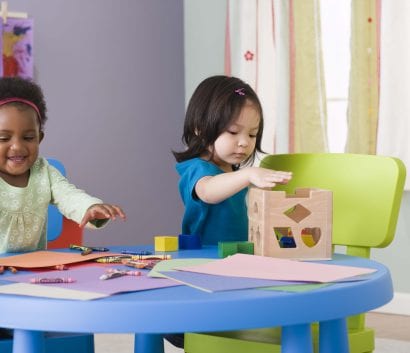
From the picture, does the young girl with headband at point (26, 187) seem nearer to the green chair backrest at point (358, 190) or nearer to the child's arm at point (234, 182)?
the child's arm at point (234, 182)

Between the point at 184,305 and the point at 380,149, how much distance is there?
9.01 ft

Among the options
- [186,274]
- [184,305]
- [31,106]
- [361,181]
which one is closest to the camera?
[184,305]

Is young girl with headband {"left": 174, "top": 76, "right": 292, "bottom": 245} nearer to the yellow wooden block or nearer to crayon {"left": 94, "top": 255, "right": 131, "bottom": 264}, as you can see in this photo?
the yellow wooden block

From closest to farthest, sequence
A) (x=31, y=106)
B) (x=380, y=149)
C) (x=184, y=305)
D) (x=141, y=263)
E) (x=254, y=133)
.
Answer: (x=184, y=305) < (x=141, y=263) < (x=31, y=106) < (x=254, y=133) < (x=380, y=149)

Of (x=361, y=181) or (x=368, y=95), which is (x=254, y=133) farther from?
(x=368, y=95)

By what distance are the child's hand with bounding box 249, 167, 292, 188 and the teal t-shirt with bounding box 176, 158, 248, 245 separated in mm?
251

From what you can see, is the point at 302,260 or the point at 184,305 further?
the point at 302,260

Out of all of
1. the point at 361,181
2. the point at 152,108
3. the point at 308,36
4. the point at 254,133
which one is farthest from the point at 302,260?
the point at 152,108

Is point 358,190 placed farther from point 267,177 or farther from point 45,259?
point 45,259

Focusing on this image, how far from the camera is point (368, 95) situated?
3512 millimetres

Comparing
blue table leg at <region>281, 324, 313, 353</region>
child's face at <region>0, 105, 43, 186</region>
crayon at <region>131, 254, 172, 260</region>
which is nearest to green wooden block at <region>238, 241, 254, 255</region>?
crayon at <region>131, 254, 172, 260</region>

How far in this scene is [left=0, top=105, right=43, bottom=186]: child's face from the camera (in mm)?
1493

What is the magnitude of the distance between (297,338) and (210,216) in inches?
30.7

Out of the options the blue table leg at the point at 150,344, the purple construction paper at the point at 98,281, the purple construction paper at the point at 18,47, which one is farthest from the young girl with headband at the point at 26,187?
the purple construction paper at the point at 18,47
